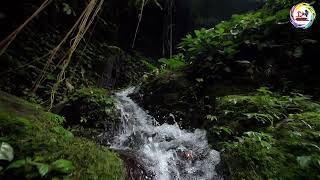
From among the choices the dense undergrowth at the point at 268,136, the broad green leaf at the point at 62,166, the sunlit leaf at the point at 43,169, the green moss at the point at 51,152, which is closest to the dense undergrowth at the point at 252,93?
the dense undergrowth at the point at 268,136

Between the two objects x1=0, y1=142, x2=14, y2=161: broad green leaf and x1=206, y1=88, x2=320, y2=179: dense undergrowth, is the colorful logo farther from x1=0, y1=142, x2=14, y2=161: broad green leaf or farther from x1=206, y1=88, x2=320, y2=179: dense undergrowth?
x1=0, y1=142, x2=14, y2=161: broad green leaf

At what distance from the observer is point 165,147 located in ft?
13.9

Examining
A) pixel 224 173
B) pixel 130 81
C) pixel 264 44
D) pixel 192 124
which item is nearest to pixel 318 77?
pixel 264 44

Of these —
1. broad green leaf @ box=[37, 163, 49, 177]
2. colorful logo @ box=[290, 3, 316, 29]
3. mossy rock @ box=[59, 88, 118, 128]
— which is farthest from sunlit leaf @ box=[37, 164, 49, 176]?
colorful logo @ box=[290, 3, 316, 29]

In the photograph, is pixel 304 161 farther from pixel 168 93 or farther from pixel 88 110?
pixel 88 110

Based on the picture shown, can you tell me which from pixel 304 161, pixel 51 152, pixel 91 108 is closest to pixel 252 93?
pixel 304 161

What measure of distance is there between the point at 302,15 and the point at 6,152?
531 cm

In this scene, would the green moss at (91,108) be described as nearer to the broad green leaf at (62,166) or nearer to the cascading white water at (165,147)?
the cascading white water at (165,147)

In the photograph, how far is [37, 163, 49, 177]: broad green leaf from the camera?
1.96 meters

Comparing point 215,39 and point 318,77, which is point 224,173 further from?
point 215,39

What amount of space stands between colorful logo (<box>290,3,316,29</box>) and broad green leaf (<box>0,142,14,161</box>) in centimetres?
518

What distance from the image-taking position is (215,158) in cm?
343

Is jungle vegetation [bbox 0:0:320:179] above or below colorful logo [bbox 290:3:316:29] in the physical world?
below

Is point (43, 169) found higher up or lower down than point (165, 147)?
higher up
